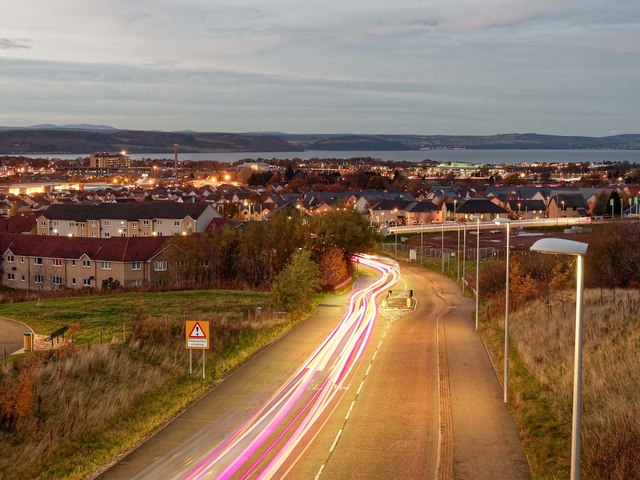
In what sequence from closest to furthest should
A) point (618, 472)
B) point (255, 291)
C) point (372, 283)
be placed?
1. point (618, 472)
2. point (255, 291)
3. point (372, 283)

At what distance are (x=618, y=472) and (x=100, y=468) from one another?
930cm

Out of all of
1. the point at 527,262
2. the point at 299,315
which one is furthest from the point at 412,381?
the point at 527,262

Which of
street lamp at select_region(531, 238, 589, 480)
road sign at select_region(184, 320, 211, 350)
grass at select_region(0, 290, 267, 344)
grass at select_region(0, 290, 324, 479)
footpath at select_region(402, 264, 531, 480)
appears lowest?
grass at select_region(0, 290, 267, 344)

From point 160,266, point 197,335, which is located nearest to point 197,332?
point 197,335

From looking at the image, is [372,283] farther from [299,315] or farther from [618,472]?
[618,472]

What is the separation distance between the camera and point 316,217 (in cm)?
5150

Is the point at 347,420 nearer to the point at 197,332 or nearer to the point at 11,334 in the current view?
the point at 197,332

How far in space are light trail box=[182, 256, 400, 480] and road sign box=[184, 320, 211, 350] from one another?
236 cm

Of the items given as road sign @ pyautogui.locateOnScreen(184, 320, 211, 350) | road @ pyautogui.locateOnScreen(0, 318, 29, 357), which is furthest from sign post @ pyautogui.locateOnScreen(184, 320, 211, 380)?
road @ pyautogui.locateOnScreen(0, 318, 29, 357)

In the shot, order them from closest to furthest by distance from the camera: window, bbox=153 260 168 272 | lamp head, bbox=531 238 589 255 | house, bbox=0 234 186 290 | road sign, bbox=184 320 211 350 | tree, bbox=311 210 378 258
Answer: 1. lamp head, bbox=531 238 589 255
2. road sign, bbox=184 320 211 350
3. tree, bbox=311 210 378 258
4. house, bbox=0 234 186 290
5. window, bbox=153 260 168 272

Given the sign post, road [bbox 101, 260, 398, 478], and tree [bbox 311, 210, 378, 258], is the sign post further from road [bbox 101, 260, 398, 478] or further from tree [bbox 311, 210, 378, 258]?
tree [bbox 311, 210, 378, 258]

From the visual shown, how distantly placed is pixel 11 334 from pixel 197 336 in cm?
1448

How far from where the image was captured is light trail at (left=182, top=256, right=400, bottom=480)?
1453 centimetres

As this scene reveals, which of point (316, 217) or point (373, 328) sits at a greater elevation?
point (316, 217)
